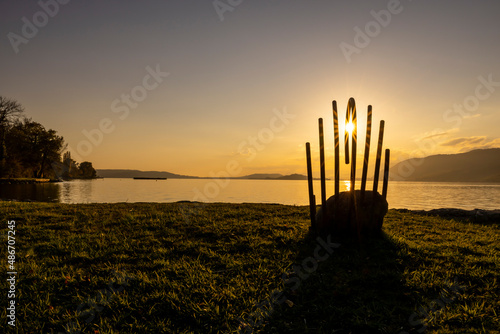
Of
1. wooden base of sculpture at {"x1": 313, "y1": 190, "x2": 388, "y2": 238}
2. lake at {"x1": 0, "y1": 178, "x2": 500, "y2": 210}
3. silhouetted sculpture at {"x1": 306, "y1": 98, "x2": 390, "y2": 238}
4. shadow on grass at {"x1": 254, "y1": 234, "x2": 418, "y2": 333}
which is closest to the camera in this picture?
shadow on grass at {"x1": 254, "y1": 234, "x2": 418, "y2": 333}

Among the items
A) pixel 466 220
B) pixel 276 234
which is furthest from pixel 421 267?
pixel 466 220

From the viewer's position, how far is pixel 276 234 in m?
8.35

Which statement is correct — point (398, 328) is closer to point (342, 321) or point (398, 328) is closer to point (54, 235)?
point (342, 321)

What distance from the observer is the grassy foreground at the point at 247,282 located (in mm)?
3826

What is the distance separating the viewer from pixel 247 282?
16.7 feet

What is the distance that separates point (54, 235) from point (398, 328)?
9696 millimetres

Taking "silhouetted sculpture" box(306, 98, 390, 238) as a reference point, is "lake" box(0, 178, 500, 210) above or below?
below

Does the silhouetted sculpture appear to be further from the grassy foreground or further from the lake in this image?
the lake

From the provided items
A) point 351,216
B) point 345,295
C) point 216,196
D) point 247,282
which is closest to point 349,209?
point 351,216

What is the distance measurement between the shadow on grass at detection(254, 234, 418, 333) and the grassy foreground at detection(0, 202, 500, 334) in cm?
2

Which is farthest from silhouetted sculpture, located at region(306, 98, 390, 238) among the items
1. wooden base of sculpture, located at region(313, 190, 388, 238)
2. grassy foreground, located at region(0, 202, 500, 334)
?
grassy foreground, located at region(0, 202, 500, 334)

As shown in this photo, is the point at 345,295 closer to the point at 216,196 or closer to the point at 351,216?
the point at 351,216

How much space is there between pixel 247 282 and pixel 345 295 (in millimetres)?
1853

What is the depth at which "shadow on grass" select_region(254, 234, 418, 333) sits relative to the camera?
148 inches
